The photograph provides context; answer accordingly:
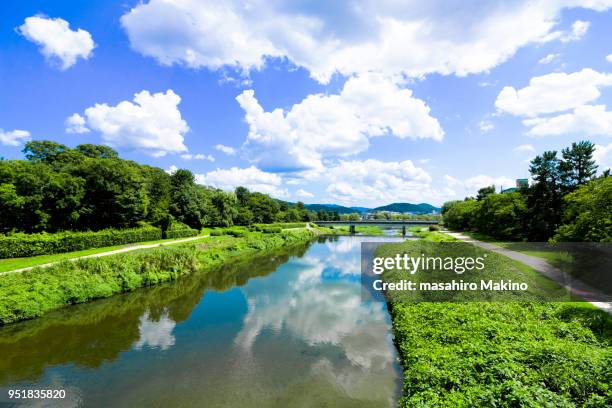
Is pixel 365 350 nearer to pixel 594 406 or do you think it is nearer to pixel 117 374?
pixel 594 406

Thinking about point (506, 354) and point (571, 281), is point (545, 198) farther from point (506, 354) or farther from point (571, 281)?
point (506, 354)

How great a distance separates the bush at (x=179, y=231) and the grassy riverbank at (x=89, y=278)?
41.8ft

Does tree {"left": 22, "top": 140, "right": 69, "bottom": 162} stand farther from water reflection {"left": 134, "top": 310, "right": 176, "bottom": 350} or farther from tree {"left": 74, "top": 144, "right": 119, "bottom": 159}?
water reflection {"left": 134, "top": 310, "right": 176, "bottom": 350}

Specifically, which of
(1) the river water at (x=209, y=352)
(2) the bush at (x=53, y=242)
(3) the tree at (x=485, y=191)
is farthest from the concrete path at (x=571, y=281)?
(3) the tree at (x=485, y=191)

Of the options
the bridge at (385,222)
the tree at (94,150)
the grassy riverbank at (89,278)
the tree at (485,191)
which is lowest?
the grassy riverbank at (89,278)

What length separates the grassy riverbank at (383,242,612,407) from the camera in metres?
7.84

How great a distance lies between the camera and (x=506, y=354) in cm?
981

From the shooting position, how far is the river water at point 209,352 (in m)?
10.7

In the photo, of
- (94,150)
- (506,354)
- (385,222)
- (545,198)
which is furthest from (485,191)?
(94,150)

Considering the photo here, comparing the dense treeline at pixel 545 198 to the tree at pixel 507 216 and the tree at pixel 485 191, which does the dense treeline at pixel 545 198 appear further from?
the tree at pixel 485 191

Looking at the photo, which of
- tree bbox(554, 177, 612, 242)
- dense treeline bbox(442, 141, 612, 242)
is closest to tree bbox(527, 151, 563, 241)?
dense treeline bbox(442, 141, 612, 242)

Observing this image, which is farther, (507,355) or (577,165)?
(577,165)

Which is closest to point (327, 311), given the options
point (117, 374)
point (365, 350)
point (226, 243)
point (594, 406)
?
point (365, 350)

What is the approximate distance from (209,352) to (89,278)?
1357 centimetres
